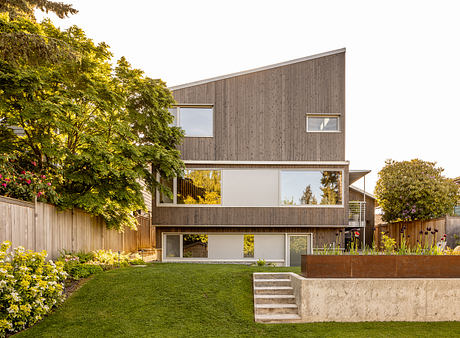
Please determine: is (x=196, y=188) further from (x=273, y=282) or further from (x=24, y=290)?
(x=24, y=290)

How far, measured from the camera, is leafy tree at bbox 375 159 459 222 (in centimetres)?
Answer: 1495

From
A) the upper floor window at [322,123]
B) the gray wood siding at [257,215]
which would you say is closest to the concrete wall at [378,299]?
the gray wood siding at [257,215]

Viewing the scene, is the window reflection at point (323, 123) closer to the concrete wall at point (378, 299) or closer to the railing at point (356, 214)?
the railing at point (356, 214)

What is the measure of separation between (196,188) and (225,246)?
2.92m

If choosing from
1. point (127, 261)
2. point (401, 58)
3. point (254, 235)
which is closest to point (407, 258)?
point (254, 235)

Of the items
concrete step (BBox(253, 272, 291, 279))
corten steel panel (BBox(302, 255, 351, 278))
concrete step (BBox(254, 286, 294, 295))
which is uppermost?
corten steel panel (BBox(302, 255, 351, 278))

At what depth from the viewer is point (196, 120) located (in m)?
14.3

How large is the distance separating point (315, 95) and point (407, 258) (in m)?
8.87

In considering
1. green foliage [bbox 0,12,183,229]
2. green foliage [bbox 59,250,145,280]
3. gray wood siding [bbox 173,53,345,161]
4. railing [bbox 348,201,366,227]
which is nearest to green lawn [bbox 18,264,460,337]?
green foliage [bbox 59,250,145,280]

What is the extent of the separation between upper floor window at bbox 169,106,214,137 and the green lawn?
24.1 feet

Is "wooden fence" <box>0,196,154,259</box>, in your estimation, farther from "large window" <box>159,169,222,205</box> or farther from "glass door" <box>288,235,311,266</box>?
"glass door" <box>288,235,311,266</box>

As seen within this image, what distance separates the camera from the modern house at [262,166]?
1401 centimetres

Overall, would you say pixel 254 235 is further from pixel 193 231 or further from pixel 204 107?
pixel 204 107

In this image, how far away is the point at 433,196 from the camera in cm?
1491
